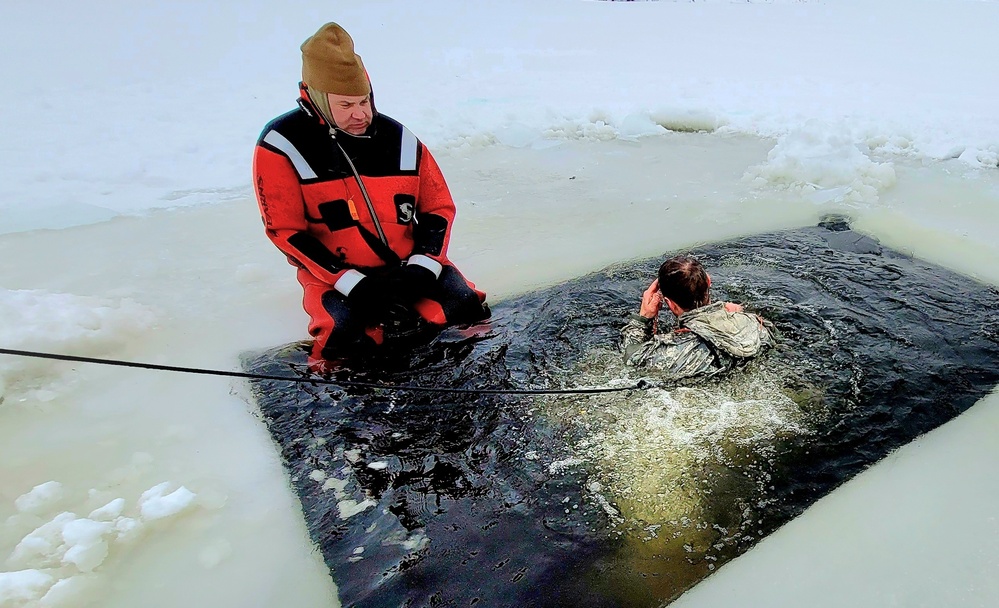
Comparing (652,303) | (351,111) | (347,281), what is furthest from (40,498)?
(652,303)

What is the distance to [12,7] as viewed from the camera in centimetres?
1109

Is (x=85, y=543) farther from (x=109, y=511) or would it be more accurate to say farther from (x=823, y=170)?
(x=823, y=170)

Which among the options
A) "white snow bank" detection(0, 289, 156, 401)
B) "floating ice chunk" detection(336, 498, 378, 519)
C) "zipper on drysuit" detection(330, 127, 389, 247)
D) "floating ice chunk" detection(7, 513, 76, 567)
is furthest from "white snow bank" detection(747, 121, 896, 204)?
"floating ice chunk" detection(7, 513, 76, 567)

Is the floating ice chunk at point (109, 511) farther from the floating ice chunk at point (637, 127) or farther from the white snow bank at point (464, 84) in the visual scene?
the floating ice chunk at point (637, 127)

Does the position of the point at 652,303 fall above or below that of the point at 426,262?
below

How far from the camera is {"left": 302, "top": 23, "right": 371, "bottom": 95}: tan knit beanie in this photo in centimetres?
244

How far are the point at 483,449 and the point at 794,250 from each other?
2.65 m

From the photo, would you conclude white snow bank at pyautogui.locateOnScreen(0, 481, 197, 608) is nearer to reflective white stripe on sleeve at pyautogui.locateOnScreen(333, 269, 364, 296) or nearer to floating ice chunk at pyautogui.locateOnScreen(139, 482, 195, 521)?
floating ice chunk at pyautogui.locateOnScreen(139, 482, 195, 521)

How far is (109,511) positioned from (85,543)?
0.14 metres

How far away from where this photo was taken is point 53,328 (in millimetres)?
2902

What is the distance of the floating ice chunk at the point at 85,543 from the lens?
1922mm

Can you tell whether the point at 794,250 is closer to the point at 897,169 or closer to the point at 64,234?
the point at 897,169

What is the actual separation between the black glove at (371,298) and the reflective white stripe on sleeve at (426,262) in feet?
0.52

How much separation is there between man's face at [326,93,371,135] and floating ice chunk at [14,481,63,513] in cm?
174
